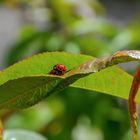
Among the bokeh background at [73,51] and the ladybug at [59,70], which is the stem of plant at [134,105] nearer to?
the ladybug at [59,70]

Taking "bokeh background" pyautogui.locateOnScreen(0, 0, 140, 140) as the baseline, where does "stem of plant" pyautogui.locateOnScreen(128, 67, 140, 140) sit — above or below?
above

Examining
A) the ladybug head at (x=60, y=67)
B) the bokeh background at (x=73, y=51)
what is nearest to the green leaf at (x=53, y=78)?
the ladybug head at (x=60, y=67)

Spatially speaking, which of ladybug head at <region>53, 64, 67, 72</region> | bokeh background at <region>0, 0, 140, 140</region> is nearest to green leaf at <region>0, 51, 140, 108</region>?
ladybug head at <region>53, 64, 67, 72</region>

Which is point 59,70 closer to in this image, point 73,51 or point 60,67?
point 60,67

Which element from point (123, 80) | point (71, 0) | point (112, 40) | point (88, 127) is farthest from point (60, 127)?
point (123, 80)

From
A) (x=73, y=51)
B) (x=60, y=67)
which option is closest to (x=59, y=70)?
(x=60, y=67)

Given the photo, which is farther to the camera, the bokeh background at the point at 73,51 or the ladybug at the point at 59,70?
the bokeh background at the point at 73,51

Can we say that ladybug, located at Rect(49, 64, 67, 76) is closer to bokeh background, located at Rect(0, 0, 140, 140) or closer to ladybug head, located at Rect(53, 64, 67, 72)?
ladybug head, located at Rect(53, 64, 67, 72)

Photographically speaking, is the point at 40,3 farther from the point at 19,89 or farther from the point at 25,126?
the point at 19,89
